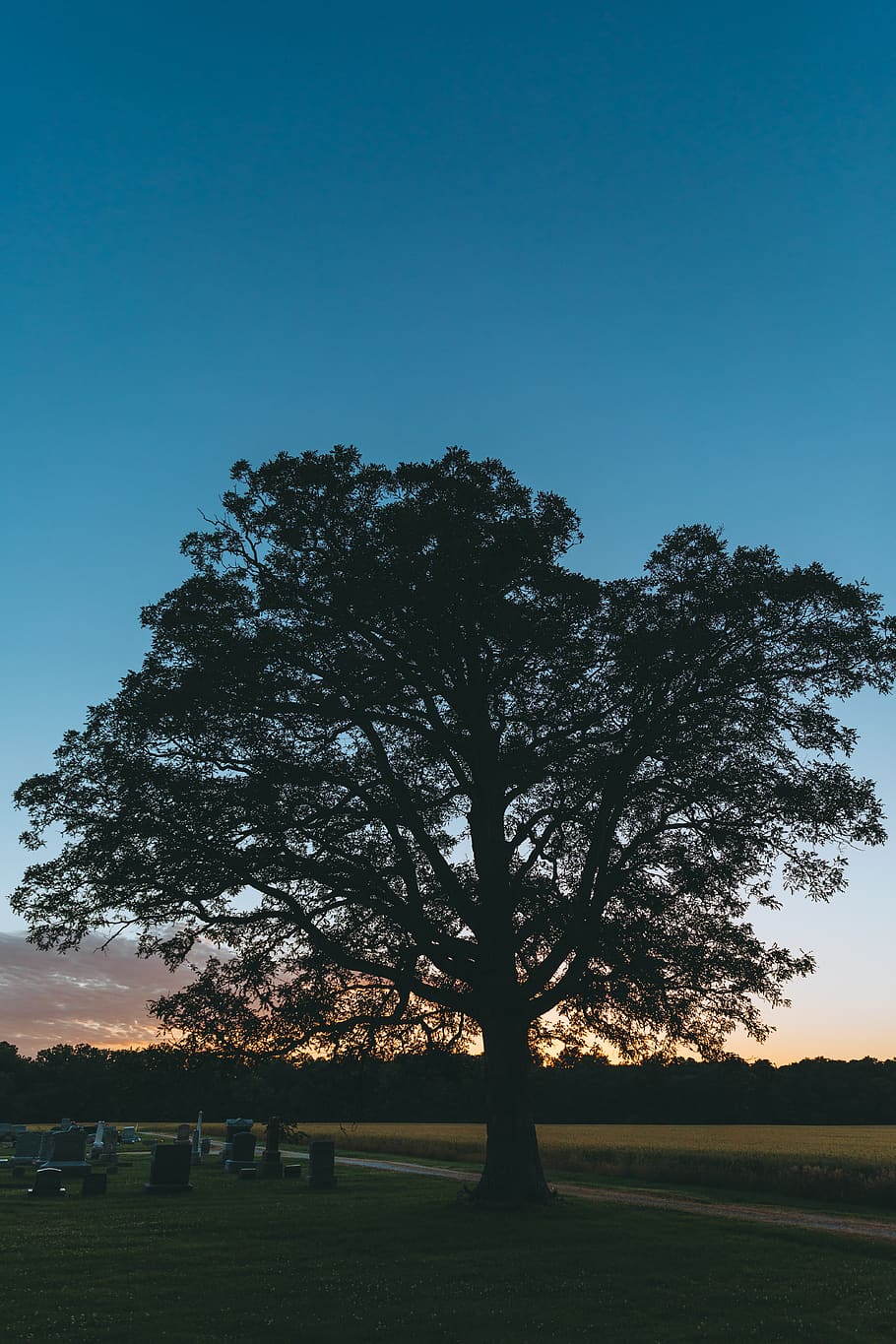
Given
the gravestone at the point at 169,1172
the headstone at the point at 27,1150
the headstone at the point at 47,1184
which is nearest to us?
the gravestone at the point at 169,1172

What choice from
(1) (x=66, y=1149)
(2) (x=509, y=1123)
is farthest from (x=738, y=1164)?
(1) (x=66, y=1149)

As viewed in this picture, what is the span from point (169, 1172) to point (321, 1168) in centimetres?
400

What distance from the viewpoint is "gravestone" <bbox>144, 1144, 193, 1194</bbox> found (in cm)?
2402

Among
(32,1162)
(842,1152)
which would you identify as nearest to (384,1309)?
(32,1162)

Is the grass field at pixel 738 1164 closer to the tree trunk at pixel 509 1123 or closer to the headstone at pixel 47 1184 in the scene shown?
the tree trunk at pixel 509 1123

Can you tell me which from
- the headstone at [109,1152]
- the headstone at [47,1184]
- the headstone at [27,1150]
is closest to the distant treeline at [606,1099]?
the headstone at [109,1152]

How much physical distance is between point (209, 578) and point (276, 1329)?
14.3m

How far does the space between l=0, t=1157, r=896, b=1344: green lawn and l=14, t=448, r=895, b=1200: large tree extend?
10.4ft

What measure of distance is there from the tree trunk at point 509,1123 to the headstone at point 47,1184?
1243cm

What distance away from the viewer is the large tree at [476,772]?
62.5 ft

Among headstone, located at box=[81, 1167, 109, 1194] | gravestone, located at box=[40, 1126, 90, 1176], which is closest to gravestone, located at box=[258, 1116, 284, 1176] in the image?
gravestone, located at box=[40, 1126, 90, 1176]

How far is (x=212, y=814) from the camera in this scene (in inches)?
747

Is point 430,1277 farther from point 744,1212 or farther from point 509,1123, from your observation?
point 744,1212

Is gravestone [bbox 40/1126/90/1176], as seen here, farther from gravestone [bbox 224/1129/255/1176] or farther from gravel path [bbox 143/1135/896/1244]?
gravel path [bbox 143/1135/896/1244]
